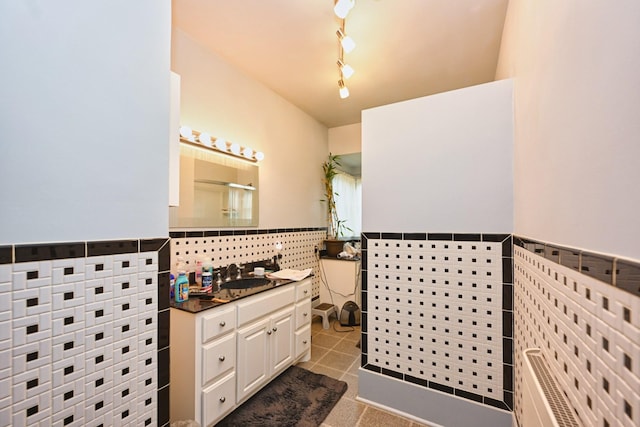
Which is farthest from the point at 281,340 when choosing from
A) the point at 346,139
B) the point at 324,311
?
the point at 346,139

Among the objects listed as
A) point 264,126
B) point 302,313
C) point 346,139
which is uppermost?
point 346,139

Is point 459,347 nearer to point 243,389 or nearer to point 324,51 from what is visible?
point 243,389

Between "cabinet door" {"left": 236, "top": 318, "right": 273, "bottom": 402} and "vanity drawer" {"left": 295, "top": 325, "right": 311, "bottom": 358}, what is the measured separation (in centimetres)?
35

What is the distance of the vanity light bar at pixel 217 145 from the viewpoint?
75.6 inches

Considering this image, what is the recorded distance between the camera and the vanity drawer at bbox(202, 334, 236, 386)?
1.46m

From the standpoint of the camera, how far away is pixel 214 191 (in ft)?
7.11

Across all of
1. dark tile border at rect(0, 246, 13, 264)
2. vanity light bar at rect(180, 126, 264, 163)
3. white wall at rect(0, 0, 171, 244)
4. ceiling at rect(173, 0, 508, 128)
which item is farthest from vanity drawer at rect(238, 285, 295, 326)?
ceiling at rect(173, 0, 508, 128)

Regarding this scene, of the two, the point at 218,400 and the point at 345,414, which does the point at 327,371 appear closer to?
the point at 345,414

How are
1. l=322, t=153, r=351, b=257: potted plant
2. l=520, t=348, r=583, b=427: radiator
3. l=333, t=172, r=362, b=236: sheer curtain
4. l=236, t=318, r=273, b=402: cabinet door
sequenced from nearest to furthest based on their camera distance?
l=520, t=348, r=583, b=427: radiator, l=236, t=318, r=273, b=402: cabinet door, l=322, t=153, r=351, b=257: potted plant, l=333, t=172, r=362, b=236: sheer curtain

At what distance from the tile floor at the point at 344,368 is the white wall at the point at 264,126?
4.34 feet

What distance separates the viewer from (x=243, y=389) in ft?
5.53

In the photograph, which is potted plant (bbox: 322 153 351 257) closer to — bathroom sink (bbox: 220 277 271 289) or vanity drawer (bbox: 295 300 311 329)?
vanity drawer (bbox: 295 300 311 329)

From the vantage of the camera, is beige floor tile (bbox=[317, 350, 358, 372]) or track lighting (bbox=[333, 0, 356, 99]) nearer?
track lighting (bbox=[333, 0, 356, 99])

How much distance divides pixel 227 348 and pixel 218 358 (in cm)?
7
